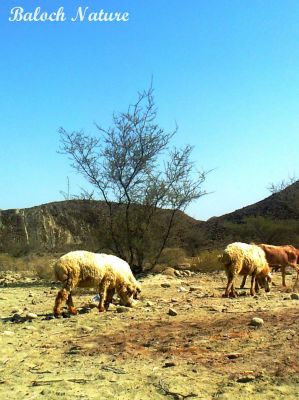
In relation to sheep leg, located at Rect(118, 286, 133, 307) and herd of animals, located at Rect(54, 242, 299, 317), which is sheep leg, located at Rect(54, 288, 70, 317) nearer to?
herd of animals, located at Rect(54, 242, 299, 317)

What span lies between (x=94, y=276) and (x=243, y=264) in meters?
4.57

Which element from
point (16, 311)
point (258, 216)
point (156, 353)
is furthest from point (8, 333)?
point (258, 216)

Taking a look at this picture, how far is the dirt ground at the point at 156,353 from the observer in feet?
19.5

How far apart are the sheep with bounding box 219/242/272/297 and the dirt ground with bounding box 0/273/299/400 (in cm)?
149

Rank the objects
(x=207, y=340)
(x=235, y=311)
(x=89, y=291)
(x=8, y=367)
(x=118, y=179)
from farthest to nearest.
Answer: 1. (x=118, y=179)
2. (x=89, y=291)
3. (x=235, y=311)
4. (x=207, y=340)
5. (x=8, y=367)

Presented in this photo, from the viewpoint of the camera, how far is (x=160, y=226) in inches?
894

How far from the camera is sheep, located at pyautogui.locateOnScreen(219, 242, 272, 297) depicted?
1353 cm

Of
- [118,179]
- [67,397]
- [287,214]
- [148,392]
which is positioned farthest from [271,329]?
[287,214]

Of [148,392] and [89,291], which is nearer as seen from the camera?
[148,392]

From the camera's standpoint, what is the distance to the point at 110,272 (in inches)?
468

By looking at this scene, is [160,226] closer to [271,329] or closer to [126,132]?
[126,132]

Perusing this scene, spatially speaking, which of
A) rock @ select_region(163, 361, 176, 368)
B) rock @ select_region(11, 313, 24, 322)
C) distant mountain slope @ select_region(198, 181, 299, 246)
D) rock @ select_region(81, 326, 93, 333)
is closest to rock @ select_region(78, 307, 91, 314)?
rock @ select_region(11, 313, 24, 322)

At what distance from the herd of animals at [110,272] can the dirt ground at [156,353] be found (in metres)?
0.45

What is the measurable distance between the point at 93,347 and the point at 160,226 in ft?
48.5
